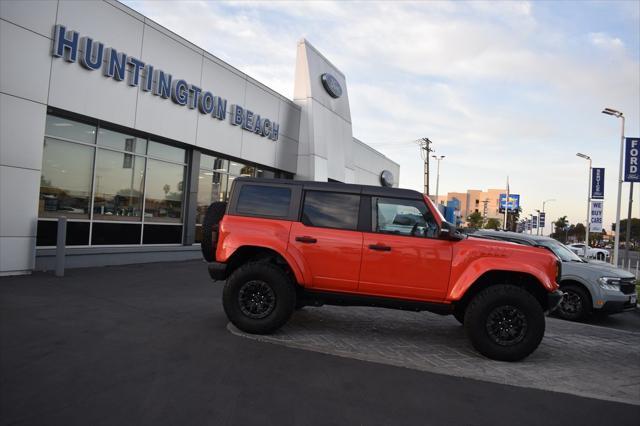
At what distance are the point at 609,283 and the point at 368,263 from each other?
5.85 meters

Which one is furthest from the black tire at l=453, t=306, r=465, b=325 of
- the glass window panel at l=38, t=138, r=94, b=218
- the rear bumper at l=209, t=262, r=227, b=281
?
the glass window panel at l=38, t=138, r=94, b=218

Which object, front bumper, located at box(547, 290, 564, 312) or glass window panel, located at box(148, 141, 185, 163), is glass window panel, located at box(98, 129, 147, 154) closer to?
glass window panel, located at box(148, 141, 185, 163)

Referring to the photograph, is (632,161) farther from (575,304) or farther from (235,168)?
(235,168)

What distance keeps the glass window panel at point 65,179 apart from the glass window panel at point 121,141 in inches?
20.1

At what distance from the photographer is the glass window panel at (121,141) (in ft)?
36.9

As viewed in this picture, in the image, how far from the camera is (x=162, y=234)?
13453 millimetres

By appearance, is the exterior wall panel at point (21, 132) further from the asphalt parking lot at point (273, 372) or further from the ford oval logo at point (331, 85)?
the ford oval logo at point (331, 85)

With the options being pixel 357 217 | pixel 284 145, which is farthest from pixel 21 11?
pixel 284 145

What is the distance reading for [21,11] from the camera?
28.0 ft

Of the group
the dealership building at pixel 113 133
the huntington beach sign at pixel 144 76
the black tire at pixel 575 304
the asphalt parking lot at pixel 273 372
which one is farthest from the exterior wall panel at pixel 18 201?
the black tire at pixel 575 304

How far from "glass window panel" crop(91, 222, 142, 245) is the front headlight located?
11382 mm

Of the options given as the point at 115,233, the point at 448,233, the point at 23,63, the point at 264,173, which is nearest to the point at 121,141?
the point at 115,233

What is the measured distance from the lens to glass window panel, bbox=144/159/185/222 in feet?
42.6

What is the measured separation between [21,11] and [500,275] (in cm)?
996
